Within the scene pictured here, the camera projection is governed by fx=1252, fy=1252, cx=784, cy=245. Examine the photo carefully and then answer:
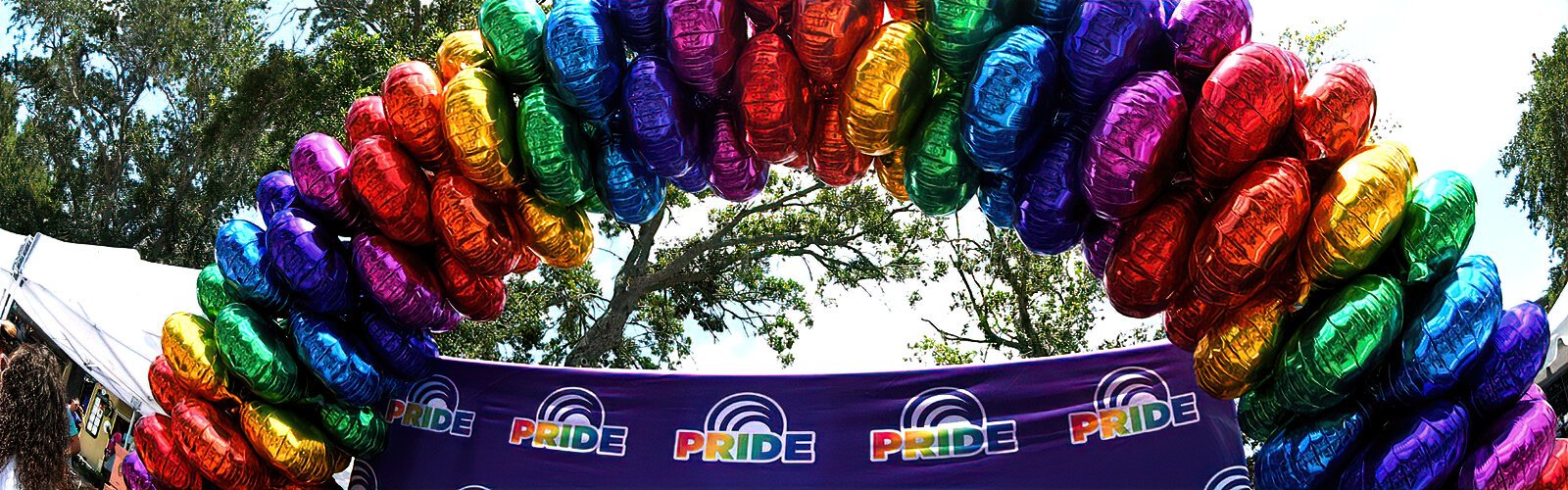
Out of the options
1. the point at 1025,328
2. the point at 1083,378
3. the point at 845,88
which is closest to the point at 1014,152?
the point at 845,88

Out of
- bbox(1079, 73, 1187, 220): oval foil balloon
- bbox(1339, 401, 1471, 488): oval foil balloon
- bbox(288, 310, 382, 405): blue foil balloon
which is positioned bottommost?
bbox(1339, 401, 1471, 488): oval foil balloon

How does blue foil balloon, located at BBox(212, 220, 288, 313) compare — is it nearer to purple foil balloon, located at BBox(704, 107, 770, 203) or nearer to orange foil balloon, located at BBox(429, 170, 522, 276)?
orange foil balloon, located at BBox(429, 170, 522, 276)

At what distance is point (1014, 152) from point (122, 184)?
1799 centimetres

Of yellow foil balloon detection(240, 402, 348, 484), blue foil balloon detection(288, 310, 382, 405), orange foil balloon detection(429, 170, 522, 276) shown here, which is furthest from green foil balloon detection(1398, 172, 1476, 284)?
Answer: yellow foil balloon detection(240, 402, 348, 484)

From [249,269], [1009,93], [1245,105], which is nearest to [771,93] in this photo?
[1009,93]

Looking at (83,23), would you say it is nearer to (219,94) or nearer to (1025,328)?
(219,94)

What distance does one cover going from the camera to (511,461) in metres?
3.39

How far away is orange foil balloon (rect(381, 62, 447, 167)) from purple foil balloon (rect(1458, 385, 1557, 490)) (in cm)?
217

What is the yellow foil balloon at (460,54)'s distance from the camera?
117 inches

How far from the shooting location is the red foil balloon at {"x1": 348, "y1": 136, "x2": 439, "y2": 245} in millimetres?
2854

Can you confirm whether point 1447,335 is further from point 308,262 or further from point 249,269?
point 249,269

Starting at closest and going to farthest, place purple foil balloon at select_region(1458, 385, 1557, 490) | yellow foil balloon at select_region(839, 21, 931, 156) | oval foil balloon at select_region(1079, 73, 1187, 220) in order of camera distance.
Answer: purple foil balloon at select_region(1458, 385, 1557, 490) → oval foil balloon at select_region(1079, 73, 1187, 220) → yellow foil balloon at select_region(839, 21, 931, 156)

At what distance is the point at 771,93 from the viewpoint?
2584mm

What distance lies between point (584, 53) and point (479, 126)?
29 centimetres
